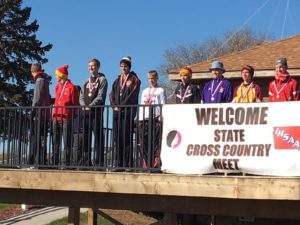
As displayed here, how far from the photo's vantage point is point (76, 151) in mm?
10000

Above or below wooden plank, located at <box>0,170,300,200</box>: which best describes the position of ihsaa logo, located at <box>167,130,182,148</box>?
above

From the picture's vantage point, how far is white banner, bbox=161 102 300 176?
8148 millimetres

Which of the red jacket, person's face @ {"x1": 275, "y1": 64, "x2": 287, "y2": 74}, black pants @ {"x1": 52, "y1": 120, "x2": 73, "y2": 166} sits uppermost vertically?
person's face @ {"x1": 275, "y1": 64, "x2": 287, "y2": 74}

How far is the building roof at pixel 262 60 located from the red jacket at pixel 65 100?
597cm

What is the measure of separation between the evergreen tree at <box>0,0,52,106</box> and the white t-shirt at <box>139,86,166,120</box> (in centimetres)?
3558

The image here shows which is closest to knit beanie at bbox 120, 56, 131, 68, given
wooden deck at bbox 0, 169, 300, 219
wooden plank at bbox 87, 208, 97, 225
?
wooden deck at bbox 0, 169, 300, 219

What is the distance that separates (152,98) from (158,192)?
5.55 feet

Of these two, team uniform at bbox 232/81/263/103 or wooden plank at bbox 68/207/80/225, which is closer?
team uniform at bbox 232/81/263/103

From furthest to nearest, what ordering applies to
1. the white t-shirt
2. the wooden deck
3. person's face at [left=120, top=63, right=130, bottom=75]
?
person's face at [left=120, top=63, right=130, bottom=75], the white t-shirt, the wooden deck

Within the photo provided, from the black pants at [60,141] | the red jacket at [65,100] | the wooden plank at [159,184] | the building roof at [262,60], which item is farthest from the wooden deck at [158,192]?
the building roof at [262,60]

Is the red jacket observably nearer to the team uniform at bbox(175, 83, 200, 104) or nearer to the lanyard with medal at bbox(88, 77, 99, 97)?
the lanyard with medal at bbox(88, 77, 99, 97)

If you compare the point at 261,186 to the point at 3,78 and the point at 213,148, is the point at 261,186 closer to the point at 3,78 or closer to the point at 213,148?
the point at 213,148

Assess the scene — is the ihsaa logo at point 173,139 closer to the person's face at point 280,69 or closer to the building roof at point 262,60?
the person's face at point 280,69

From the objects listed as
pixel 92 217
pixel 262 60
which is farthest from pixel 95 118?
pixel 262 60
